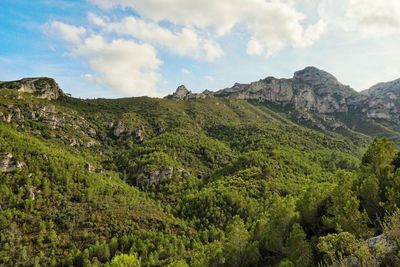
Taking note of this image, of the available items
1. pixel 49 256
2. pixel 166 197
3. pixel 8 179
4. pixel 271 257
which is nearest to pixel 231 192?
pixel 166 197

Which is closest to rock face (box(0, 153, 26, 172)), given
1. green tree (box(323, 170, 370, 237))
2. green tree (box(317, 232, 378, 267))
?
green tree (box(323, 170, 370, 237))

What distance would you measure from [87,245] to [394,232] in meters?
118

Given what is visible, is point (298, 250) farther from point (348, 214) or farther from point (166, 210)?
point (166, 210)

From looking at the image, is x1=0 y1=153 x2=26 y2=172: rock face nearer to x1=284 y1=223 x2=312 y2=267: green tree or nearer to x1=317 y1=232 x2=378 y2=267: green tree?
x1=284 y1=223 x2=312 y2=267: green tree

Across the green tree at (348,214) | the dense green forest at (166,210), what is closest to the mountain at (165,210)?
the green tree at (348,214)

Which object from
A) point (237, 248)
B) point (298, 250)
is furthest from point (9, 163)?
point (298, 250)

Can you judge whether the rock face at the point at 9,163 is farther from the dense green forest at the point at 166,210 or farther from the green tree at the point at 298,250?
the green tree at the point at 298,250

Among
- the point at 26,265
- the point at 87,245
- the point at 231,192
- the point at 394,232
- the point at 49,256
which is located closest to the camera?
the point at 394,232

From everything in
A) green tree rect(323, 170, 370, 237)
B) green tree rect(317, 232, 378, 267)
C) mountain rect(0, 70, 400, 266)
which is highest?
green tree rect(317, 232, 378, 267)

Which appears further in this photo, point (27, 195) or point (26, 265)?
point (27, 195)

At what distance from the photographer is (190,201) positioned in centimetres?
17250

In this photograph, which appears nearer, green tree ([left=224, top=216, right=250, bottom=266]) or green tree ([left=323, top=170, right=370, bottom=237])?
green tree ([left=323, top=170, right=370, bottom=237])

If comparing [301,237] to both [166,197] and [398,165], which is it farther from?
[166,197]

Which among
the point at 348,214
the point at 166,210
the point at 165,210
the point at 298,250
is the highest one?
the point at 348,214
